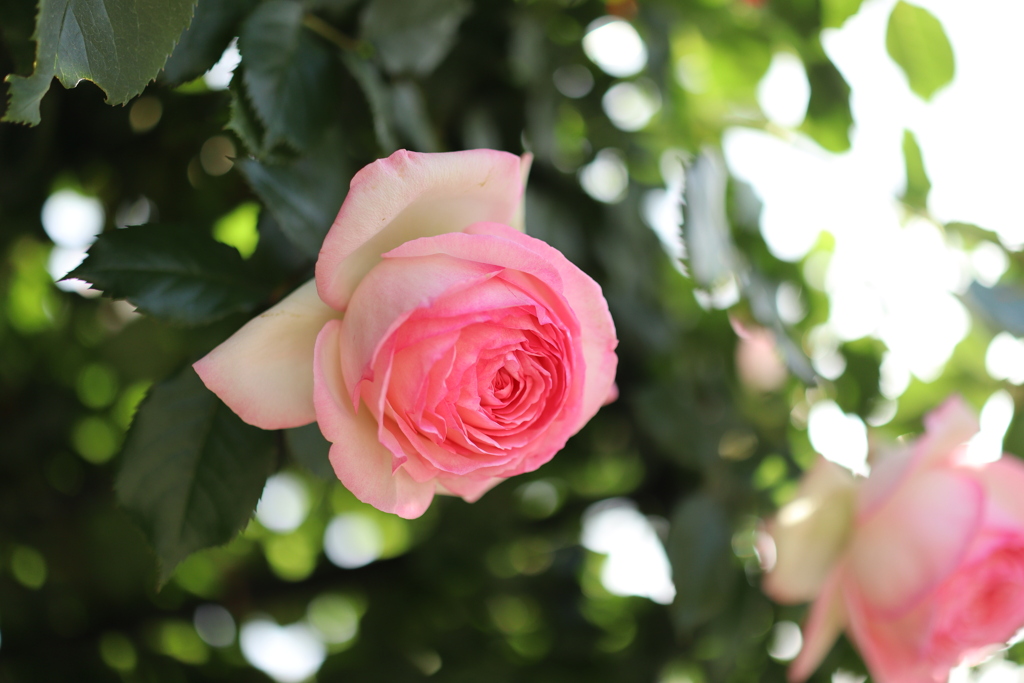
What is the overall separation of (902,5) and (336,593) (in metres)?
0.73

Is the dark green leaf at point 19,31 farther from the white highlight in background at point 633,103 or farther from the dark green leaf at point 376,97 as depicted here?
the white highlight in background at point 633,103

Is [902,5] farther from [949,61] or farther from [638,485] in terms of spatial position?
[638,485]

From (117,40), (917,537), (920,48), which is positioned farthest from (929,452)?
(117,40)

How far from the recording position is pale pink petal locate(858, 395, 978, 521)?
51cm

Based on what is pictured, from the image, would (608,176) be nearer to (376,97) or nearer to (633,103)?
(633,103)

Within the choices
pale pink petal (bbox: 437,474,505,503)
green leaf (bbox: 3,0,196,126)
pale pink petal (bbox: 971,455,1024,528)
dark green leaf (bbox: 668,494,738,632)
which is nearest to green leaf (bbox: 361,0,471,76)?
green leaf (bbox: 3,0,196,126)

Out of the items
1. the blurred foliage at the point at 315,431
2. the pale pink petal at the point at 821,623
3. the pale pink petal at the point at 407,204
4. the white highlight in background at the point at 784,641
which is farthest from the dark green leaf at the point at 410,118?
the white highlight in background at the point at 784,641

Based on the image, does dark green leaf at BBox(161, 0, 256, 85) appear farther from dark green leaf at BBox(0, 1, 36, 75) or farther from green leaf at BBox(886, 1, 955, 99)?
green leaf at BBox(886, 1, 955, 99)

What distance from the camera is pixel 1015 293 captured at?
0.59m

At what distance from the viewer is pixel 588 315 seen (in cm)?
31

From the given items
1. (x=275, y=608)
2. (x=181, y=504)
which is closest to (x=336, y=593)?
(x=275, y=608)

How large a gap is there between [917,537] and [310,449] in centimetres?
41

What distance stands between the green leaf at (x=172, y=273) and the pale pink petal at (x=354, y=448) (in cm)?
8

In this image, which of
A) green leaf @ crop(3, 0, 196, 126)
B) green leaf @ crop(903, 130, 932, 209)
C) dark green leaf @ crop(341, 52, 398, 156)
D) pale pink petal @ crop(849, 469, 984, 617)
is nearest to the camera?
green leaf @ crop(3, 0, 196, 126)
